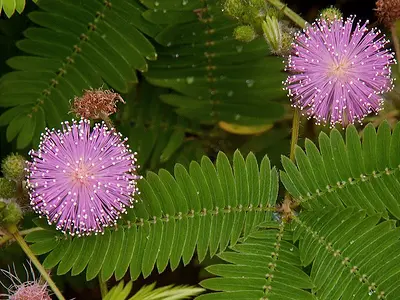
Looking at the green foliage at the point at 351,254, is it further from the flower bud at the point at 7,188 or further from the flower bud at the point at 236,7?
the flower bud at the point at 7,188

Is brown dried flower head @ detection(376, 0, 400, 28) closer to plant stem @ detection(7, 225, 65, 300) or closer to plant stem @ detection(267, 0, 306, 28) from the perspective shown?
plant stem @ detection(267, 0, 306, 28)

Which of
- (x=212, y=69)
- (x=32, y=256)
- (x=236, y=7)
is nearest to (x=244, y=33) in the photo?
(x=236, y=7)

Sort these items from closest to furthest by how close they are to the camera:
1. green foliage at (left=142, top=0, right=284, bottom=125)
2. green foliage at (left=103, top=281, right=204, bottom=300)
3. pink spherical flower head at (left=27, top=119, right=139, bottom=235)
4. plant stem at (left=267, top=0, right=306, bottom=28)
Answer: green foliage at (left=103, top=281, right=204, bottom=300)
pink spherical flower head at (left=27, top=119, right=139, bottom=235)
plant stem at (left=267, top=0, right=306, bottom=28)
green foliage at (left=142, top=0, right=284, bottom=125)

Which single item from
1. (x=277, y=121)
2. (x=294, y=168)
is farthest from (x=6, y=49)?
(x=294, y=168)

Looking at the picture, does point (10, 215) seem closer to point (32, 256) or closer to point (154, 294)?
point (32, 256)

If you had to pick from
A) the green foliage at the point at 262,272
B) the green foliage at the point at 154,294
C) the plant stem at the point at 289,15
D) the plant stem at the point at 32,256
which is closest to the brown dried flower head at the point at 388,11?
the plant stem at the point at 289,15

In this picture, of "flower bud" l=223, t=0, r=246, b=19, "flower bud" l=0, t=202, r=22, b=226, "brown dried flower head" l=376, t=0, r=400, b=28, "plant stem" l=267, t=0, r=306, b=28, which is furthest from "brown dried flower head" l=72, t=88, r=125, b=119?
"brown dried flower head" l=376, t=0, r=400, b=28

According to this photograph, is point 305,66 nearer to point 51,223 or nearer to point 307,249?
point 307,249
